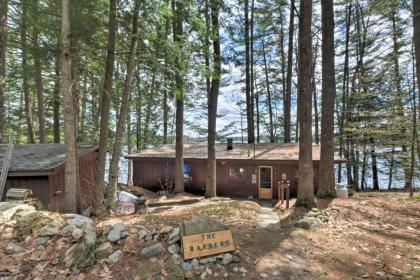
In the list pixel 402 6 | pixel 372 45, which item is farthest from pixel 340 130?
pixel 402 6

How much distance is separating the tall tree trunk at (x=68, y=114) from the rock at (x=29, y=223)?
5.49 feet

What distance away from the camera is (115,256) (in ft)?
13.3

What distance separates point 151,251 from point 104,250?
0.70 m

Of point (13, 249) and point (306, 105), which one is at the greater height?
point (306, 105)

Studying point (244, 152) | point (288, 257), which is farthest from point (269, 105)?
point (288, 257)

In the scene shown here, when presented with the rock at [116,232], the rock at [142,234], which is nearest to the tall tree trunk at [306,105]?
the rock at [142,234]

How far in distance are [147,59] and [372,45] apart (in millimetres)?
14890

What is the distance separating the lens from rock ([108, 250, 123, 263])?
13.2 ft

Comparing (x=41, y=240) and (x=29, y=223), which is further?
(x=29, y=223)

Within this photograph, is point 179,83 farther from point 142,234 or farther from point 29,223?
point 29,223

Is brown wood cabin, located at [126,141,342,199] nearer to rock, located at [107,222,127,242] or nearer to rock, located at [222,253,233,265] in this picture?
rock, located at [222,253,233,265]

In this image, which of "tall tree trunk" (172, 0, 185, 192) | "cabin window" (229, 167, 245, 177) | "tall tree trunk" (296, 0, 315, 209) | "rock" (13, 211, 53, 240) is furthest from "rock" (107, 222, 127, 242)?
"cabin window" (229, 167, 245, 177)

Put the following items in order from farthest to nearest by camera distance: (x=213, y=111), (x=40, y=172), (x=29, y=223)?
(x=213, y=111)
(x=40, y=172)
(x=29, y=223)

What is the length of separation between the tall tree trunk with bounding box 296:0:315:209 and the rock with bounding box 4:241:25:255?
661 centimetres
